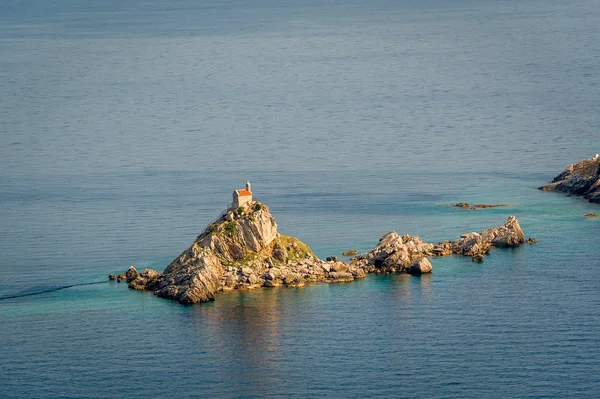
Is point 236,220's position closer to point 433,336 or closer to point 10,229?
point 433,336

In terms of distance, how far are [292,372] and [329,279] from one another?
2776cm

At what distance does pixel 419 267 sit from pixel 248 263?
69.7 ft

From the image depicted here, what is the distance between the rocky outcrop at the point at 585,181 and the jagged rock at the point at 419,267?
1846 inches

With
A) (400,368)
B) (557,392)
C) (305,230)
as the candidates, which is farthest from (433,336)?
(305,230)

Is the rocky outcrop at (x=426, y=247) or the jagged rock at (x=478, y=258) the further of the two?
the jagged rock at (x=478, y=258)

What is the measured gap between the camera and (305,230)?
175250 mm

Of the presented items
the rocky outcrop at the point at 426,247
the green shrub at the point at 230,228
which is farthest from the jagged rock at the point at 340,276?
the green shrub at the point at 230,228

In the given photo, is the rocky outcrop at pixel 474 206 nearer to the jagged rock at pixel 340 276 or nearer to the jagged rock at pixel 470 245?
the jagged rock at pixel 470 245

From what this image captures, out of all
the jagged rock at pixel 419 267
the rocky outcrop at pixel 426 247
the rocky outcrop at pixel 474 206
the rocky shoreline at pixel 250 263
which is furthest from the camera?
the rocky outcrop at pixel 474 206

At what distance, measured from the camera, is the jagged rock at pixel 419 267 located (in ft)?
491

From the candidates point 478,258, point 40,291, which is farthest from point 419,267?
point 40,291

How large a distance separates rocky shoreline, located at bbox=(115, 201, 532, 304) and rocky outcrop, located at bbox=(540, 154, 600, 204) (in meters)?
48.8

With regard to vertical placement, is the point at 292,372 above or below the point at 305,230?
below

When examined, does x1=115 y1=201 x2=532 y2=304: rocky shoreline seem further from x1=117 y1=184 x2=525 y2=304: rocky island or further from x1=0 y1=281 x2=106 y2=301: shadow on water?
x1=0 y1=281 x2=106 y2=301: shadow on water
